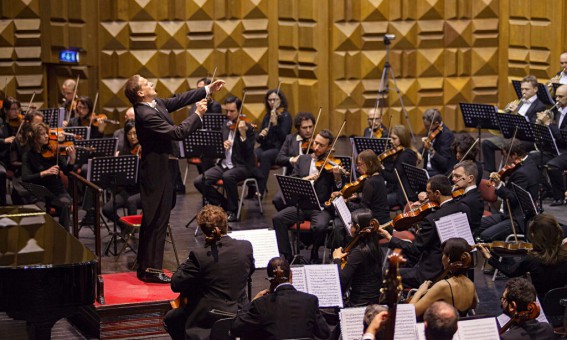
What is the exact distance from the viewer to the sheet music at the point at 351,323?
5777 mm

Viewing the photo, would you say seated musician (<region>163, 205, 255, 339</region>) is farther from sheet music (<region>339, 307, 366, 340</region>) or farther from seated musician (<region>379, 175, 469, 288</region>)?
seated musician (<region>379, 175, 469, 288</region>)

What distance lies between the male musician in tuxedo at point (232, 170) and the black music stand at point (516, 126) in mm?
2930

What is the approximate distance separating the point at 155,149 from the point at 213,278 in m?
1.36

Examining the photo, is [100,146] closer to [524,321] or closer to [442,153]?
[442,153]

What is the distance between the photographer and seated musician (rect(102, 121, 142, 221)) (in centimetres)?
1019

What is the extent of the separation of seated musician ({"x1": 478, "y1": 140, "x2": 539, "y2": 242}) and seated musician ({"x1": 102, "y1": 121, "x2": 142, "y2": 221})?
3.58 meters

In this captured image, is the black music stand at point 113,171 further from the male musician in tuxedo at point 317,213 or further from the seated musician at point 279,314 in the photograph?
the seated musician at point 279,314

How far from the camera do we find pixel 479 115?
11.9m

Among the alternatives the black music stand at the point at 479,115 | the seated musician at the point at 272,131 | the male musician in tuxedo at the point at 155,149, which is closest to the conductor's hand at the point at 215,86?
the male musician in tuxedo at the point at 155,149

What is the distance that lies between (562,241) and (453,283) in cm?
138

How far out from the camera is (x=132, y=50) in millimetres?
14594

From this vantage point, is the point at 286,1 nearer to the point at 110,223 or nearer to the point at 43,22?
the point at 43,22

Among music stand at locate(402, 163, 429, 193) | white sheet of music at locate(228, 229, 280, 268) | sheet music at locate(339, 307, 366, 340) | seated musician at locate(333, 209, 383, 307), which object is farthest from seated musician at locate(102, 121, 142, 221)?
sheet music at locate(339, 307, 366, 340)

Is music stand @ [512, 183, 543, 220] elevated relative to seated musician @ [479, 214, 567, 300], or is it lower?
elevated
